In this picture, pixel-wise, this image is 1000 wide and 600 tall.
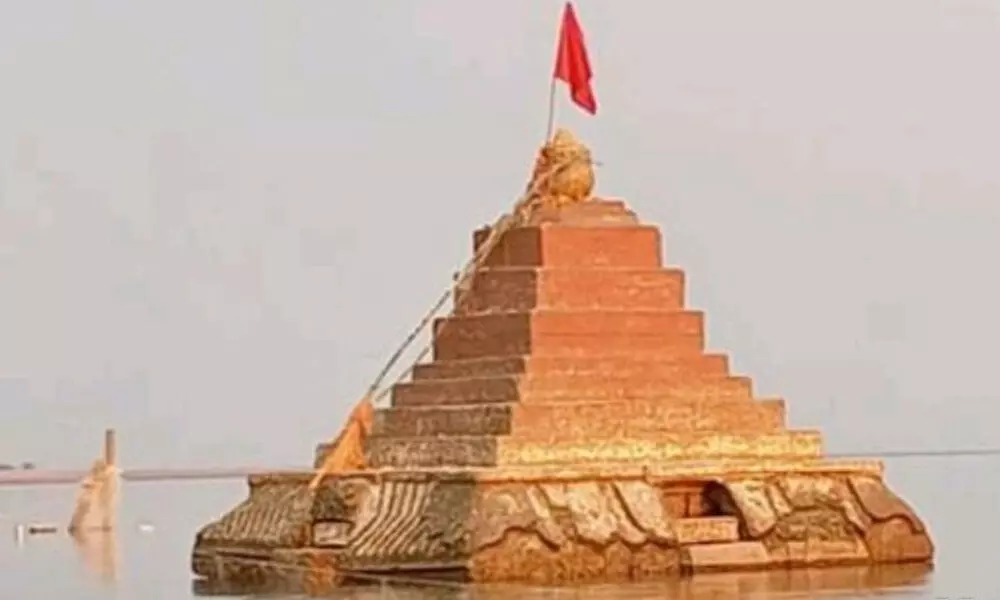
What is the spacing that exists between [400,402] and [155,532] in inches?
814

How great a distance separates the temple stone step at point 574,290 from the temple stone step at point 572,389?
82 centimetres

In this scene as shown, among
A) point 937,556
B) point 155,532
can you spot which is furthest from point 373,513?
point 155,532

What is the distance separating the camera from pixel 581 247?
3142cm

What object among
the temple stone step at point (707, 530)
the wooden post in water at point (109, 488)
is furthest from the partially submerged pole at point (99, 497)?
the temple stone step at point (707, 530)

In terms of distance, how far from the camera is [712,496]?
31.3 m

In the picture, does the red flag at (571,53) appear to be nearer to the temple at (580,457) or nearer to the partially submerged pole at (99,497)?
the temple at (580,457)

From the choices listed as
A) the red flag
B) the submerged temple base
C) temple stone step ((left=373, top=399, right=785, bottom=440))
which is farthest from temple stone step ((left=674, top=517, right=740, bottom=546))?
the red flag

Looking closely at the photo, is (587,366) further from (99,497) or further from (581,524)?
(99,497)

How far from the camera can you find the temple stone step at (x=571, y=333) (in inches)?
1212

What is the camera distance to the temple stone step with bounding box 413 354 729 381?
3058cm

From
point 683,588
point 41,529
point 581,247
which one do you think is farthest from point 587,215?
point 41,529

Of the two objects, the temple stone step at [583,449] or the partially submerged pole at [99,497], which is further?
the partially submerged pole at [99,497]

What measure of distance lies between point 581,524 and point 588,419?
1.16 metres

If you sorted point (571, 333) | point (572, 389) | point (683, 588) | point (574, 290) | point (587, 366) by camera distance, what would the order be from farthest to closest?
point (574, 290), point (571, 333), point (587, 366), point (572, 389), point (683, 588)
